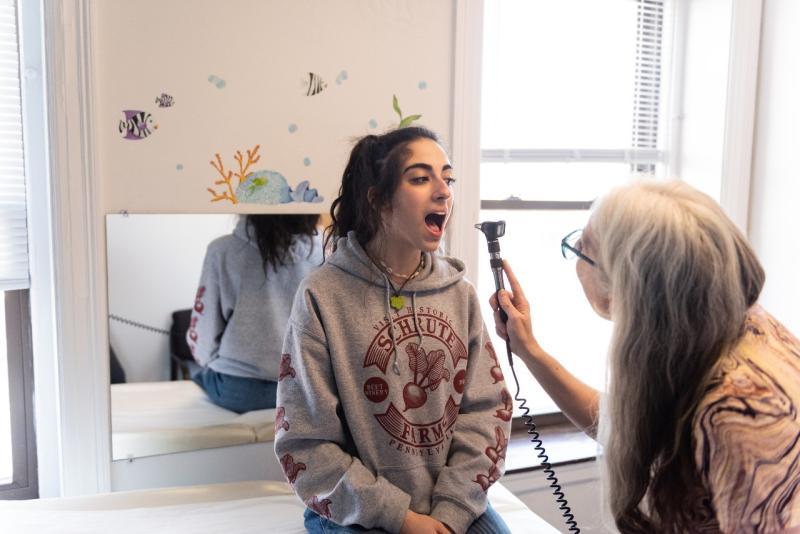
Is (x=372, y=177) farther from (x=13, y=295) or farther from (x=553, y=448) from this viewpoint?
(x=553, y=448)

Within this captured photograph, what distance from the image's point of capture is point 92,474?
180cm

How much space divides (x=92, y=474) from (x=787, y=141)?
2.25 m

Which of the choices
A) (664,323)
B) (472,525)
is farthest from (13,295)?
(664,323)

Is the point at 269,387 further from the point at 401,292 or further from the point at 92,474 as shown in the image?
the point at 401,292

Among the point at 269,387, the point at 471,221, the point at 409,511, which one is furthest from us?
the point at 471,221

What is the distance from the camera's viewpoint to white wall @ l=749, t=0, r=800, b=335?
2.42 metres

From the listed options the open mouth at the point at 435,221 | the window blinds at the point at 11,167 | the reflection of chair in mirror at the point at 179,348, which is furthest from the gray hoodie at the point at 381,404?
the window blinds at the point at 11,167

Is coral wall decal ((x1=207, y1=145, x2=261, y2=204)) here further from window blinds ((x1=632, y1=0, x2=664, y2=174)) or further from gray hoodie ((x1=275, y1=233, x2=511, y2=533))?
window blinds ((x1=632, y1=0, x2=664, y2=174))

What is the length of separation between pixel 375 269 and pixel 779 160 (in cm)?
162

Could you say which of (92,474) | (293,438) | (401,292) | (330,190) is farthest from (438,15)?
(92,474)

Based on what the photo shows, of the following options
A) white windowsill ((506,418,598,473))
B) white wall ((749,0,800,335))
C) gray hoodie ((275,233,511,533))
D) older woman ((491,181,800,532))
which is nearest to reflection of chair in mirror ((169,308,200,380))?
gray hoodie ((275,233,511,533))

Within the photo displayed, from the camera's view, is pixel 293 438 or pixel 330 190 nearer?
pixel 293 438

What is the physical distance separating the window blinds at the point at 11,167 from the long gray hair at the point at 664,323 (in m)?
1.35

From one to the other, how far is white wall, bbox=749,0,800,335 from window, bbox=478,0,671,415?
1.03 ft
